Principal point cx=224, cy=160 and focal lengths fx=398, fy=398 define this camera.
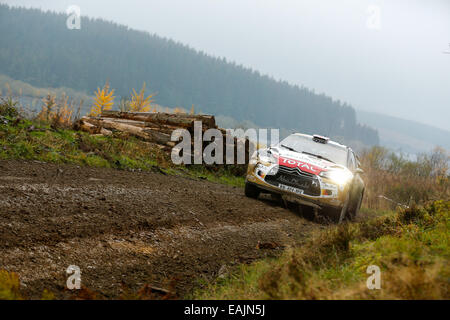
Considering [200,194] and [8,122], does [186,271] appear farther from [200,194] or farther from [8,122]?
[8,122]

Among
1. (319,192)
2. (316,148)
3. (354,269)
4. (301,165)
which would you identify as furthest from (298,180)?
(354,269)

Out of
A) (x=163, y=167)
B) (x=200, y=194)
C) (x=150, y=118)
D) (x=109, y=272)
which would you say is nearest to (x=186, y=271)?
(x=109, y=272)

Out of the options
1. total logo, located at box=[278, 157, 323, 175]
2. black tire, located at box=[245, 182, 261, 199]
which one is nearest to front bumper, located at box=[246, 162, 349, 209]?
total logo, located at box=[278, 157, 323, 175]

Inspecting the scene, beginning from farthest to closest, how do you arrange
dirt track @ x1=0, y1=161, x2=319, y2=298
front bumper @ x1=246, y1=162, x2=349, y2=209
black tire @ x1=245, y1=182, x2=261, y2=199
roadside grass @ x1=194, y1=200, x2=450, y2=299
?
black tire @ x1=245, y1=182, x2=261, y2=199, front bumper @ x1=246, y1=162, x2=349, y2=209, dirt track @ x1=0, y1=161, x2=319, y2=298, roadside grass @ x1=194, y1=200, x2=450, y2=299

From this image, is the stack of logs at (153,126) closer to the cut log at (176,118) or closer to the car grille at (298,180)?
the cut log at (176,118)

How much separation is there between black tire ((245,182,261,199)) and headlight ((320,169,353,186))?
1677 mm

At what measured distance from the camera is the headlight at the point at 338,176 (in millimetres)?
8656

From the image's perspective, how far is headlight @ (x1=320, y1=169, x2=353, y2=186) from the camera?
28.4 feet

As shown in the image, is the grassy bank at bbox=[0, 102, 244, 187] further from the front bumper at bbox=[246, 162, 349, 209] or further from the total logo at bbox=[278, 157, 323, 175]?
the total logo at bbox=[278, 157, 323, 175]

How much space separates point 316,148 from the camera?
993cm

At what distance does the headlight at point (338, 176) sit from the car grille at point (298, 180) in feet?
0.88

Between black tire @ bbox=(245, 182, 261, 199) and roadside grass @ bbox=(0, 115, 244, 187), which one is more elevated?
roadside grass @ bbox=(0, 115, 244, 187)

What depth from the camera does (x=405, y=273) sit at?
2.77 metres

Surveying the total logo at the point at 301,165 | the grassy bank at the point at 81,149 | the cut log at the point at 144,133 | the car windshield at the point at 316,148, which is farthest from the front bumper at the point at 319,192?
the cut log at the point at 144,133
